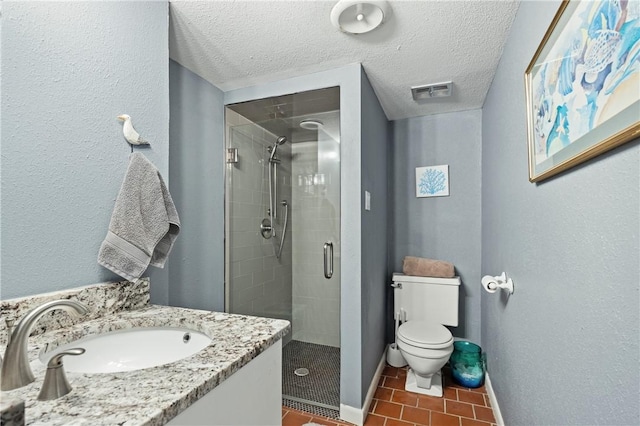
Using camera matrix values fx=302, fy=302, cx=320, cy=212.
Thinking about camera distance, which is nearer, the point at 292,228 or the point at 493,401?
the point at 493,401

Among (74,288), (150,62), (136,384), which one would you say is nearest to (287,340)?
(74,288)

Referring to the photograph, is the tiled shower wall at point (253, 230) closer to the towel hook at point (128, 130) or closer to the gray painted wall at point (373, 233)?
the gray painted wall at point (373, 233)

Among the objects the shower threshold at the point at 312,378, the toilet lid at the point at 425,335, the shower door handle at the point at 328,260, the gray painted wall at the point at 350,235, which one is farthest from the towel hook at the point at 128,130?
the toilet lid at the point at 425,335

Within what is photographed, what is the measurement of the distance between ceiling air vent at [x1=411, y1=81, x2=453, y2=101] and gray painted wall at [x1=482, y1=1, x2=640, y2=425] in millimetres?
376

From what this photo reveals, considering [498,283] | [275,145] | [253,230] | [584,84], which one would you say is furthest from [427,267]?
[584,84]

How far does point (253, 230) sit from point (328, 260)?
2.18 ft

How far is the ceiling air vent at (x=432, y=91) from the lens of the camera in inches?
86.7

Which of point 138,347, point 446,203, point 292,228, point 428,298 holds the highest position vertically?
point 446,203

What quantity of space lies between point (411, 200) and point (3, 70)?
2.73m

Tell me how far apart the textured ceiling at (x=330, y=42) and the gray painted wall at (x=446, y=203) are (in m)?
0.56

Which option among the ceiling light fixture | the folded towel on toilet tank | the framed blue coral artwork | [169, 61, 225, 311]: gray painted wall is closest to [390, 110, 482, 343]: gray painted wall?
the framed blue coral artwork

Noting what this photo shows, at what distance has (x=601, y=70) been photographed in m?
0.70

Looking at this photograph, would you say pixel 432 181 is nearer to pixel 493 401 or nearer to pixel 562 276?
pixel 493 401

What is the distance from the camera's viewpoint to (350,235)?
191 cm
